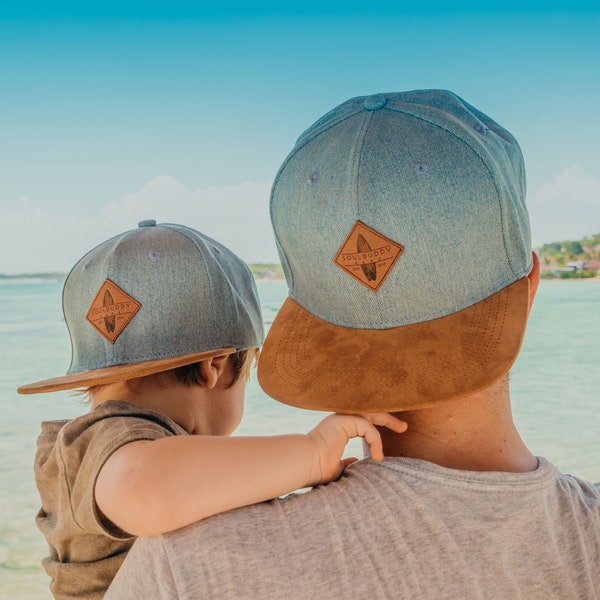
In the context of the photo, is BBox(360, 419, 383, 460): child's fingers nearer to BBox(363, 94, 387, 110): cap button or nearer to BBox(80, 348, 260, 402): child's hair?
BBox(363, 94, 387, 110): cap button

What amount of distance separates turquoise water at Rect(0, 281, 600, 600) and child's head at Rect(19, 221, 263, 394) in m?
0.41

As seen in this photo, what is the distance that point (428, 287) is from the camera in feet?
3.53

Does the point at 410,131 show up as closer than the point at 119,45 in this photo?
Yes

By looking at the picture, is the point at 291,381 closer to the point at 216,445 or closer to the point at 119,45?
the point at 216,445

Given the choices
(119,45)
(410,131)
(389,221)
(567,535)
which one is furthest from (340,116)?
(119,45)

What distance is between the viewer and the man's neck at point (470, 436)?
Answer: 1.08 metres

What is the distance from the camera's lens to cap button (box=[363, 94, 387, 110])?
A: 118 cm

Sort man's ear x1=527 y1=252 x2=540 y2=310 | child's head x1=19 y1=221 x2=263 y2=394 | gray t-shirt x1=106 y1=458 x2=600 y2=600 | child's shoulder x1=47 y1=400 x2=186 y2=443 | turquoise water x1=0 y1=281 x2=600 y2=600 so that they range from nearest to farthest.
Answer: gray t-shirt x1=106 y1=458 x2=600 y2=600 → man's ear x1=527 y1=252 x2=540 y2=310 → child's shoulder x1=47 y1=400 x2=186 y2=443 → child's head x1=19 y1=221 x2=263 y2=394 → turquoise water x1=0 y1=281 x2=600 y2=600

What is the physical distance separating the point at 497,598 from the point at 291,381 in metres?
0.41

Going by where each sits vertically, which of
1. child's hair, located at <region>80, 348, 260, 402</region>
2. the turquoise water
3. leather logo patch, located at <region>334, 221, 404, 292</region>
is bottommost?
the turquoise water

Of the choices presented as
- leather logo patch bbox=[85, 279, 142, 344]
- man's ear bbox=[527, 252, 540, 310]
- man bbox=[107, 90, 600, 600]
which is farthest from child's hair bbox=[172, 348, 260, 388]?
man's ear bbox=[527, 252, 540, 310]

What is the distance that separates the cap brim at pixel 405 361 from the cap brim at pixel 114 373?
0.52m

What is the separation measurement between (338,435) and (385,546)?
26 cm

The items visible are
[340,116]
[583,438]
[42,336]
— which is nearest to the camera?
[340,116]
